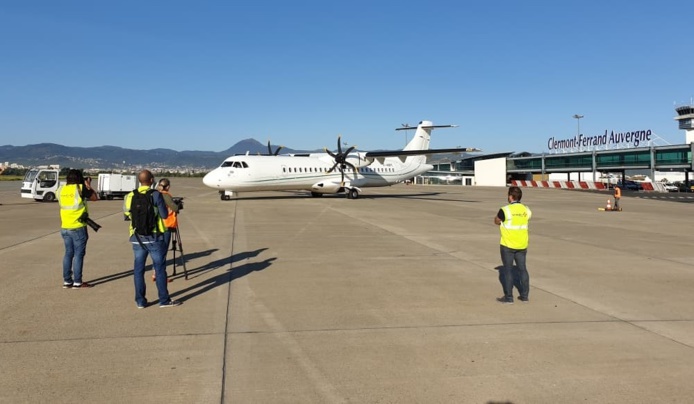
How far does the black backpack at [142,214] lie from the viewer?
21.5ft

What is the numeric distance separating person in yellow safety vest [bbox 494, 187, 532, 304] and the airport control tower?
91.6 m

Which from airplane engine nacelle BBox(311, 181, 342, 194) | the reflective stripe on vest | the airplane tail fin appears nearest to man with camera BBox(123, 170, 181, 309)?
the reflective stripe on vest

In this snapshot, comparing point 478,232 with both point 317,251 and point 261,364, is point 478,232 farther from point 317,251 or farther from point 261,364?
point 261,364

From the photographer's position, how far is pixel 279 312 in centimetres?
643

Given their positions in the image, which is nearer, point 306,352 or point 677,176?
point 306,352

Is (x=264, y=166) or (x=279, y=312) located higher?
(x=264, y=166)

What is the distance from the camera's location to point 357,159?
36.4 m

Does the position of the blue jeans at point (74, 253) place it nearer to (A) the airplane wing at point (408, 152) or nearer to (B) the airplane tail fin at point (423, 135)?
(A) the airplane wing at point (408, 152)

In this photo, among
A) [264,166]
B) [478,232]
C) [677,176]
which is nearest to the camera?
[478,232]

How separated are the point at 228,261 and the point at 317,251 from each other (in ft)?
7.00

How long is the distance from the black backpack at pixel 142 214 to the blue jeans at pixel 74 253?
1861 millimetres

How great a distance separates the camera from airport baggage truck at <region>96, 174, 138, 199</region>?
34.7 meters

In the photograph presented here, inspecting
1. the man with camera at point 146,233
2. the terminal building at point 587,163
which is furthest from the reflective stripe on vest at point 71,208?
the terminal building at point 587,163

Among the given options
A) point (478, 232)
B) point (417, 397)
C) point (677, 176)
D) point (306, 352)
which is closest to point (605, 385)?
point (417, 397)
